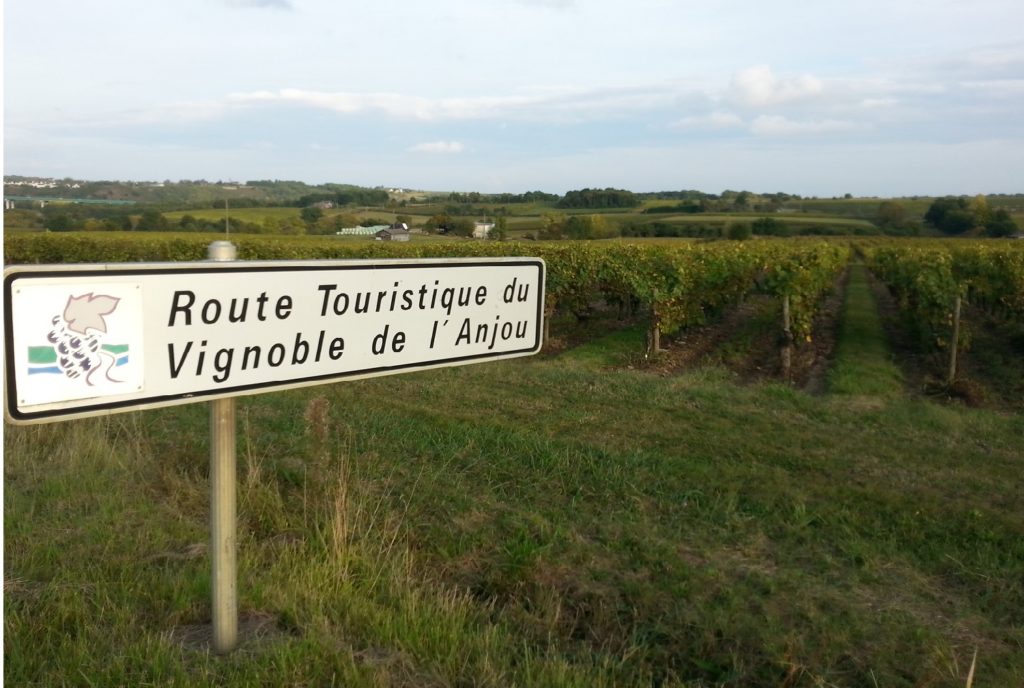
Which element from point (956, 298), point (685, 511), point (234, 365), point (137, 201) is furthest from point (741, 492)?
point (137, 201)

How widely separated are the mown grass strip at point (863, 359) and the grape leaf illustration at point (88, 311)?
33.5 feet

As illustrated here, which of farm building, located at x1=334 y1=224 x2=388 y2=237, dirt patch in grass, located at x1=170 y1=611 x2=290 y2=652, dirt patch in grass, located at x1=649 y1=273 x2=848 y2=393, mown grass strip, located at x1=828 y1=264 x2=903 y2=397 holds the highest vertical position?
farm building, located at x1=334 y1=224 x2=388 y2=237

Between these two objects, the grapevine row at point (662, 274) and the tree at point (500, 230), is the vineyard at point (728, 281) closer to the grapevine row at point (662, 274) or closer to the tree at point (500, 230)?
the grapevine row at point (662, 274)

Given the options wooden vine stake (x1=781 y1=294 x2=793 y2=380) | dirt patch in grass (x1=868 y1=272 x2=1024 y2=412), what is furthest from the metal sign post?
wooden vine stake (x1=781 y1=294 x2=793 y2=380)

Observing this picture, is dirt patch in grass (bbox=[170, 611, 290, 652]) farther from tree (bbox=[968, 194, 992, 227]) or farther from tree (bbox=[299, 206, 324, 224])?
tree (bbox=[968, 194, 992, 227])

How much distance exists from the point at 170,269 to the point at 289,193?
21.7 meters

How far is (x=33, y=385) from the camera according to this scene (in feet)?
6.23

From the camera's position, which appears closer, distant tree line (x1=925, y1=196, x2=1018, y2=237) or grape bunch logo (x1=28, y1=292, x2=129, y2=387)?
grape bunch logo (x1=28, y1=292, x2=129, y2=387)

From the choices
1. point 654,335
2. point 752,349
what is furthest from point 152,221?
point 752,349

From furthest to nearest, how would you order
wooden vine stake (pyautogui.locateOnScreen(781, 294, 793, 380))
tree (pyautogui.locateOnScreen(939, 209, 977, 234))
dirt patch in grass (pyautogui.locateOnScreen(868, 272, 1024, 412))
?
tree (pyautogui.locateOnScreen(939, 209, 977, 234)), wooden vine stake (pyautogui.locateOnScreen(781, 294, 793, 380)), dirt patch in grass (pyautogui.locateOnScreen(868, 272, 1024, 412))

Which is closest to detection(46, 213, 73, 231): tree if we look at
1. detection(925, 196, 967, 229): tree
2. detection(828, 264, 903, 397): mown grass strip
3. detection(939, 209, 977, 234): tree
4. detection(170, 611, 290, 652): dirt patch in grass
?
detection(828, 264, 903, 397): mown grass strip

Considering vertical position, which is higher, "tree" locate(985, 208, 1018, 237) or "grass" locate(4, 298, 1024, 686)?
"tree" locate(985, 208, 1018, 237)

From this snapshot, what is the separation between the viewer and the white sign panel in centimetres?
191

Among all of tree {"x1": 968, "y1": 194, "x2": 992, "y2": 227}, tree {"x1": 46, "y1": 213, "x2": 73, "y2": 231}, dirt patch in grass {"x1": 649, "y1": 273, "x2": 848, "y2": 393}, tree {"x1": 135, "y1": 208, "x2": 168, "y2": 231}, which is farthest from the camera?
tree {"x1": 968, "y1": 194, "x2": 992, "y2": 227}
